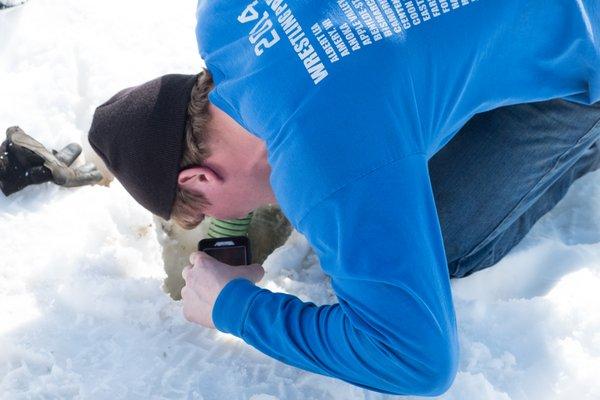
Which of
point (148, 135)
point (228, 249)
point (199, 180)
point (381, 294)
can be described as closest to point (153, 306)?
point (228, 249)

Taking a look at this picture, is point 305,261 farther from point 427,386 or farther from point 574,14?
point 574,14

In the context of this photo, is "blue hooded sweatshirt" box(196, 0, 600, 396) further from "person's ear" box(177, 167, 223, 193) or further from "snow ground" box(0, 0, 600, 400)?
"snow ground" box(0, 0, 600, 400)

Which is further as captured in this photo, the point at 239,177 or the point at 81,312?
the point at 81,312

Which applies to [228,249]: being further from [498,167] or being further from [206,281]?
[498,167]

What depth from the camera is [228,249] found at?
2.01m

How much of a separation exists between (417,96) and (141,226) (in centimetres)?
128

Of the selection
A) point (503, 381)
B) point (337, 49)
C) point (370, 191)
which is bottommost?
point (503, 381)

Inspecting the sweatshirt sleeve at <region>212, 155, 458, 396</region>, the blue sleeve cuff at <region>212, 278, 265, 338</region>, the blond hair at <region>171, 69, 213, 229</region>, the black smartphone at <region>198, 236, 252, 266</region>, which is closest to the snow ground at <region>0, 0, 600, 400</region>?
the black smartphone at <region>198, 236, 252, 266</region>

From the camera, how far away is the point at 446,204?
1991mm

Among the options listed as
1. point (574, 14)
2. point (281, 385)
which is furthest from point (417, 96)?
point (281, 385)

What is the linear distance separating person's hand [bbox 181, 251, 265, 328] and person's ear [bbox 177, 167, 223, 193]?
249 millimetres

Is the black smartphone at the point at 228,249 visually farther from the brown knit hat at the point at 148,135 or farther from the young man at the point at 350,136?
the brown knit hat at the point at 148,135

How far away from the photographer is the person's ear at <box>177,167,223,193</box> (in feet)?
5.27

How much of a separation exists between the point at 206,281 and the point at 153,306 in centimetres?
30
